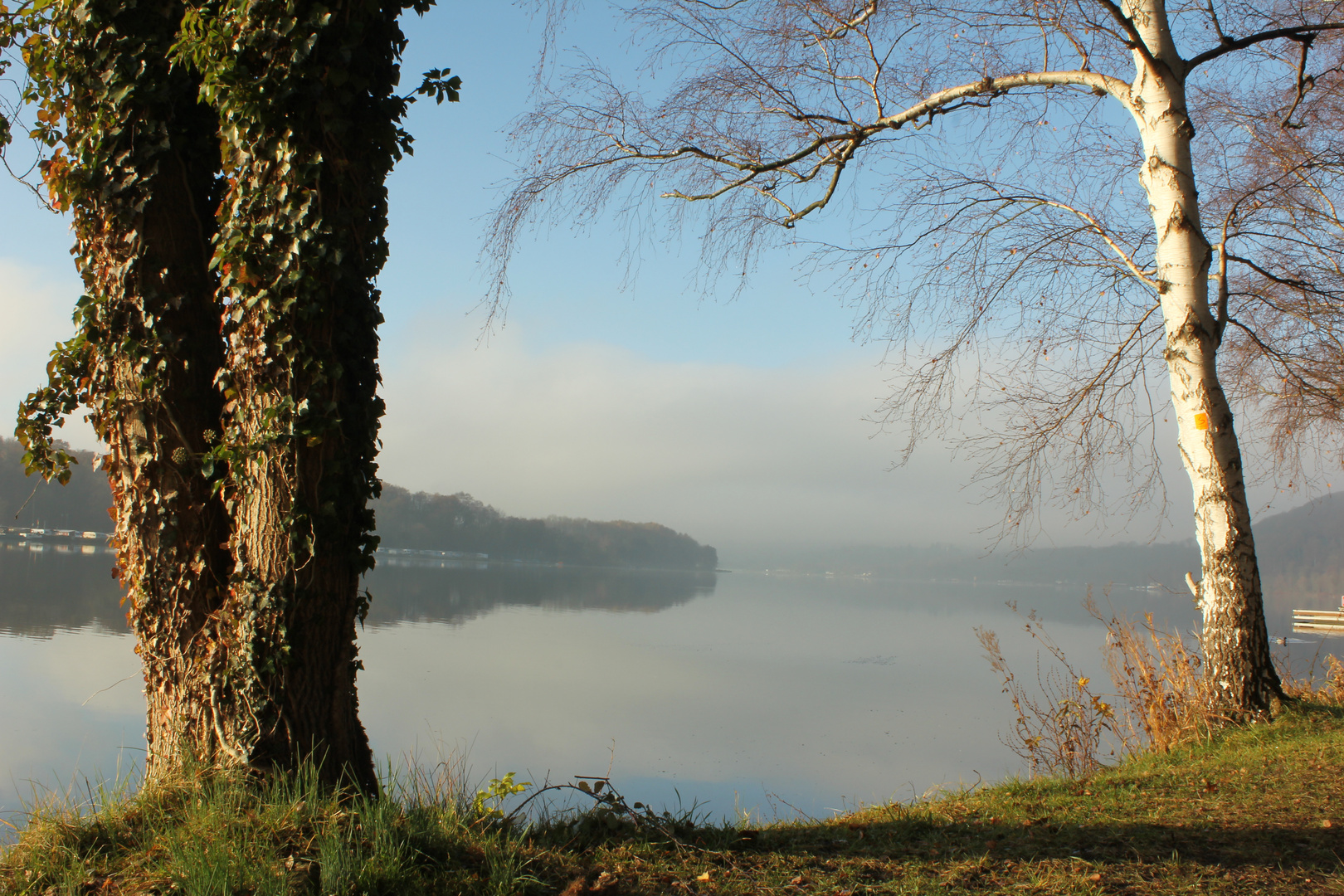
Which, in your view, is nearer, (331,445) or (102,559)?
(331,445)

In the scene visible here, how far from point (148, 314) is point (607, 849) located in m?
2.95

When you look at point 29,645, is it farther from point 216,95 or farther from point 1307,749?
point 1307,749

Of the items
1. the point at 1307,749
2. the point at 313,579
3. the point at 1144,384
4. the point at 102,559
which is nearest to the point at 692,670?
the point at 1144,384

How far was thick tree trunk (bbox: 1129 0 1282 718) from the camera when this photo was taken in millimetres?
5207

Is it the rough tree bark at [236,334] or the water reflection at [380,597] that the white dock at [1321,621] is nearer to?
the water reflection at [380,597]

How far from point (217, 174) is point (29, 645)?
1493cm

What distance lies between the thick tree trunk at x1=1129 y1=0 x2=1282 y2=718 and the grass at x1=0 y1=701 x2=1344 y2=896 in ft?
6.00

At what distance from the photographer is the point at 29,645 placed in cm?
1424

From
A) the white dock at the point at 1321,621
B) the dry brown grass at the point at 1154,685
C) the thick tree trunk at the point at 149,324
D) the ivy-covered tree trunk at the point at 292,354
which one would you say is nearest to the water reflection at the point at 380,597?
the thick tree trunk at the point at 149,324

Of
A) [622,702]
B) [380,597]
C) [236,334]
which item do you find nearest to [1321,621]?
[622,702]

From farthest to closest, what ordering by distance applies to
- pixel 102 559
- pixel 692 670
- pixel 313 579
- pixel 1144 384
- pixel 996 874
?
1. pixel 102 559
2. pixel 692 670
3. pixel 1144 384
4. pixel 313 579
5. pixel 996 874

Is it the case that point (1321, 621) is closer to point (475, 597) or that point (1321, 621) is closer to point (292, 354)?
point (292, 354)

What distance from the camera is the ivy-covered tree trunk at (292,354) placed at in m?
3.07

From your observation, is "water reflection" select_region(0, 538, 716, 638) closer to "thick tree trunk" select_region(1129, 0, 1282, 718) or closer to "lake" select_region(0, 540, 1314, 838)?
"lake" select_region(0, 540, 1314, 838)
